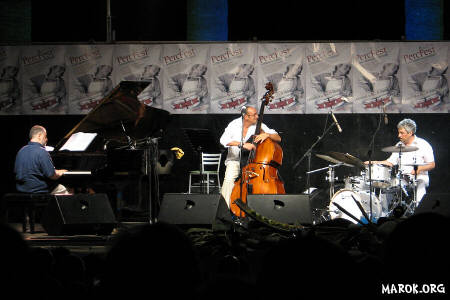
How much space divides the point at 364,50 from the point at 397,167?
2091 mm

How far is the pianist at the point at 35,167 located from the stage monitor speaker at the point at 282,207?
11.6ft

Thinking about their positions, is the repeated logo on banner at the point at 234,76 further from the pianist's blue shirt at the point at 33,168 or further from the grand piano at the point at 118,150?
the pianist's blue shirt at the point at 33,168

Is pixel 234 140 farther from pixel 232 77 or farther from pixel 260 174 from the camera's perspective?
pixel 232 77

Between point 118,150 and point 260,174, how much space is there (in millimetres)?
1863

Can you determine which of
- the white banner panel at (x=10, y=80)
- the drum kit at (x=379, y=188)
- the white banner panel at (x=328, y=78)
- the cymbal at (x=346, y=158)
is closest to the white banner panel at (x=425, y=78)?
the white banner panel at (x=328, y=78)

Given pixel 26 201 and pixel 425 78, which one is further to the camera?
pixel 425 78

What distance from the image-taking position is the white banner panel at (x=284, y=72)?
9.56 meters

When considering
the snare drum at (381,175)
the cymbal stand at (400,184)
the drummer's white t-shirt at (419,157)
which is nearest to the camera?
the cymbal stand at (400,184)

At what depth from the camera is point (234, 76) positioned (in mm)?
9617

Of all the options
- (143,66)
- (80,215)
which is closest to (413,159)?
(143,66)

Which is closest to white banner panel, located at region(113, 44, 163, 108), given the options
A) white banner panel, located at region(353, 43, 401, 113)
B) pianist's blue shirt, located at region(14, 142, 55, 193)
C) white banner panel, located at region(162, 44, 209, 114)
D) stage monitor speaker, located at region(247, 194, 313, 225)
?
white banner panel, located at region(162, 44, 209, 114)

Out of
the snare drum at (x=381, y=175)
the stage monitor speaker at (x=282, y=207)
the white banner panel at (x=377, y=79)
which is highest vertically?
the white banner panel at (x=377, y=79)

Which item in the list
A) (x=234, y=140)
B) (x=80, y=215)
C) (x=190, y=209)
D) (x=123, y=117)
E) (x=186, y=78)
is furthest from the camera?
(x=186, y=78)

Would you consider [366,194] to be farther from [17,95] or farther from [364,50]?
[17,95]
